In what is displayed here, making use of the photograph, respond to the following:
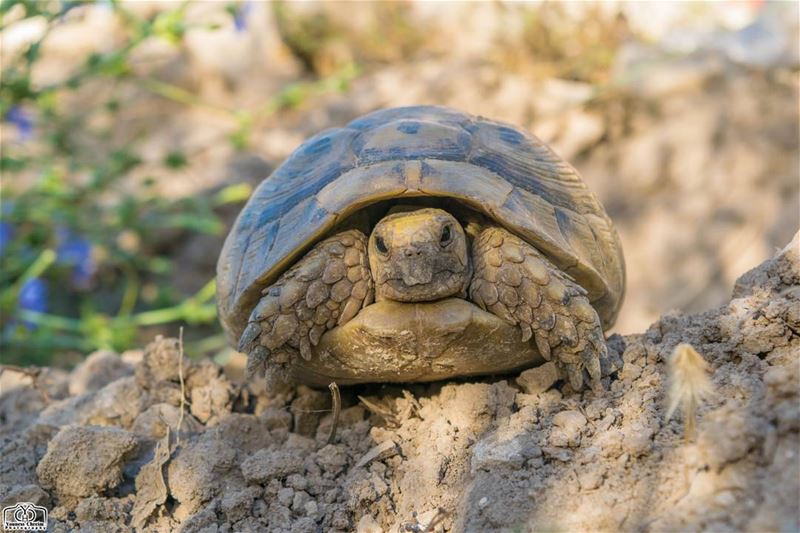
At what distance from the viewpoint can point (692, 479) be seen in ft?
6.29

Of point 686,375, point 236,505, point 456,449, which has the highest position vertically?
point 686,375

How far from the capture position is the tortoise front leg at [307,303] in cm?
272

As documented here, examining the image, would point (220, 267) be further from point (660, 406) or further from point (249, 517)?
point (660, 406)

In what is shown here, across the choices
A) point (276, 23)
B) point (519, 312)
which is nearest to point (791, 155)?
point (276, 23)

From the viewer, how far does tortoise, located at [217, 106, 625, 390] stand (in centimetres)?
262

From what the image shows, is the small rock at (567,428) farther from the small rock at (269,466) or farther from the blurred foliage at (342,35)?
the blurred foliage at (342,35)

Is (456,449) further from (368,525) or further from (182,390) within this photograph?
(182,390)

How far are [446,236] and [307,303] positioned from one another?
1.59 ft

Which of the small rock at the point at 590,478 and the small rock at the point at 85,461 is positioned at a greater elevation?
the small rock at the point at 590,478

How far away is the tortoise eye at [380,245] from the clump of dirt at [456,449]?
1.67 ft

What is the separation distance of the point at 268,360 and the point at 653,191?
5.12m

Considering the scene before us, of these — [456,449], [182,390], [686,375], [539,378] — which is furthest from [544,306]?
[182,390]

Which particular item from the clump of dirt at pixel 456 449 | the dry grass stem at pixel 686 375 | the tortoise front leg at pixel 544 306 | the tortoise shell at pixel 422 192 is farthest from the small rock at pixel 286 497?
the dry grass stem at pixel 686 375

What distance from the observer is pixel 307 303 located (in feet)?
8.91
